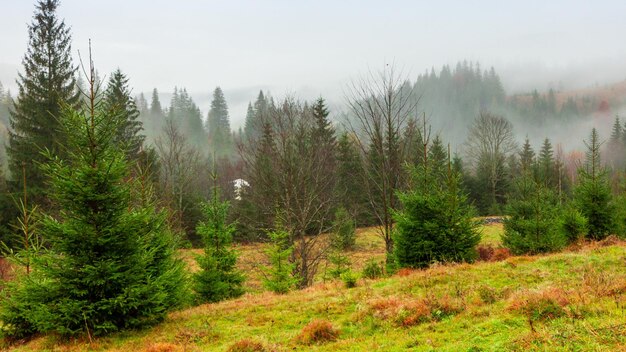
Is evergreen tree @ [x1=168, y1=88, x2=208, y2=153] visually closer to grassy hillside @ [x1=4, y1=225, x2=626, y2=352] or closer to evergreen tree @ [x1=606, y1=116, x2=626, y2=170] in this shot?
grassy hillside @ [x1=4, y1=225, x2=626, y2=352]

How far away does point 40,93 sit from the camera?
29.1 m

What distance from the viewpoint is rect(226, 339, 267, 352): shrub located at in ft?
22.7

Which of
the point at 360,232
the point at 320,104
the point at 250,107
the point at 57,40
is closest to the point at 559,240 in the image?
the point at 360,232

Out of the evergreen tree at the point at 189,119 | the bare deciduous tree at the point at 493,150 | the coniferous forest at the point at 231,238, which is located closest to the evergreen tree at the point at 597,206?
the coniferous forest at the point at 231,238

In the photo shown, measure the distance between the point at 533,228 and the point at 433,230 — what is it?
8704mm

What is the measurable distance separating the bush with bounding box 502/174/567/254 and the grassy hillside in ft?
18.9

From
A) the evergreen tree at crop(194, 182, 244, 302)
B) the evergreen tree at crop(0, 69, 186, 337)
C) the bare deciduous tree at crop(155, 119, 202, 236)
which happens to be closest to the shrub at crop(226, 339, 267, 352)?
the evergreen tree at crop(0, 69, 186, 337)

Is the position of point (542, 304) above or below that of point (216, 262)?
above

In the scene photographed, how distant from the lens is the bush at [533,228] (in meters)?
18.3

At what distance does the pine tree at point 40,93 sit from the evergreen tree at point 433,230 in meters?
26.7

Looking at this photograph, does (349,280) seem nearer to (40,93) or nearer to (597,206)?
(597,206)

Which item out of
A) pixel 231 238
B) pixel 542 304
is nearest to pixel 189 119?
pixel 231 238

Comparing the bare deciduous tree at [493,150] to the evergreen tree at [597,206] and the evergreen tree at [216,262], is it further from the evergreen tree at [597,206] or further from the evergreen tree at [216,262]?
the evergreen tree at [216,262]

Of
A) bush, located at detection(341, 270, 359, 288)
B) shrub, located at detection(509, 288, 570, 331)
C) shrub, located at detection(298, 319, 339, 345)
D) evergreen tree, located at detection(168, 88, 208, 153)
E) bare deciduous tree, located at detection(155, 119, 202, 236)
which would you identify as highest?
evergreen tree, located at detection(168, 88, 208, 153)
